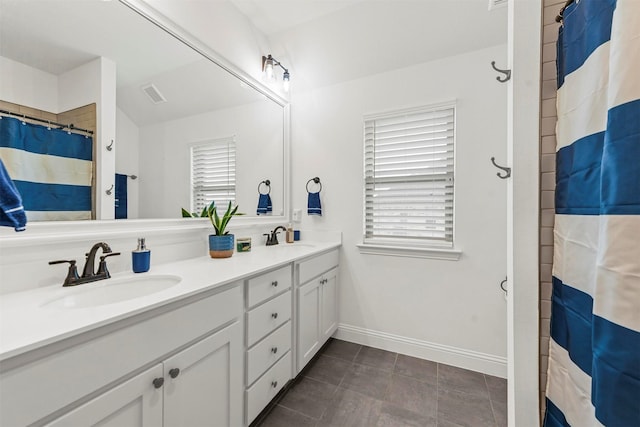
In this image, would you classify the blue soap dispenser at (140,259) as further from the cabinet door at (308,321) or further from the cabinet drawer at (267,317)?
the cabinet door at (308,321)

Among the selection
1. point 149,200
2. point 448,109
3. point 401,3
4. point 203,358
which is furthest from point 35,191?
point 448,109

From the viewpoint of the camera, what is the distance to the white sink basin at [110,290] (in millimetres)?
956

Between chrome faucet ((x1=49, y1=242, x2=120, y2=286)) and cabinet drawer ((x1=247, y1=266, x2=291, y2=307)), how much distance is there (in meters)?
0.62

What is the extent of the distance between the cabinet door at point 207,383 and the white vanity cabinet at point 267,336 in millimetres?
79

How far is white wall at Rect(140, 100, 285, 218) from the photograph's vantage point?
4.74ft

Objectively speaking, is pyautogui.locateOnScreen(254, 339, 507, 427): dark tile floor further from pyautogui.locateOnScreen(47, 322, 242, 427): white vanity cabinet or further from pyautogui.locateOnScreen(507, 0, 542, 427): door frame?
pyautogui.locateOnScreen(507, 0, 542, 427): door frame

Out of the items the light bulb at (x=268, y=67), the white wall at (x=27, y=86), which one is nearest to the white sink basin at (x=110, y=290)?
the white wall at (x=27, y=86)

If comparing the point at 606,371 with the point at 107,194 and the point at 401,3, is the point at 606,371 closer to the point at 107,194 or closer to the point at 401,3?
the point at 107,194

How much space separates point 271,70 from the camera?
2.24 meters

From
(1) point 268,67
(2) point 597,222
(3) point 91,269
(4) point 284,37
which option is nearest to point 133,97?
(3) point 91,269

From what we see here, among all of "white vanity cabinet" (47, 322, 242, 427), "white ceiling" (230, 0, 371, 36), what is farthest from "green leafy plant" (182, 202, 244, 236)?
"white ceiling" (230, 0, 371, 36)

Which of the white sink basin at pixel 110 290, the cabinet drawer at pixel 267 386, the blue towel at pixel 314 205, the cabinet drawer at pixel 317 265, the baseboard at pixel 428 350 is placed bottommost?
the baseboard at pixel 428 350

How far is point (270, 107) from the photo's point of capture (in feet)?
7.82

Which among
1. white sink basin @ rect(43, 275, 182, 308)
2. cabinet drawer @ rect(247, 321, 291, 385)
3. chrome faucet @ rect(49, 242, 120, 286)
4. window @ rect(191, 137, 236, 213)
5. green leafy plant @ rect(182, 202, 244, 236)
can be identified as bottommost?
cabinet drawer @ rect(247, 321, 291, 385)
